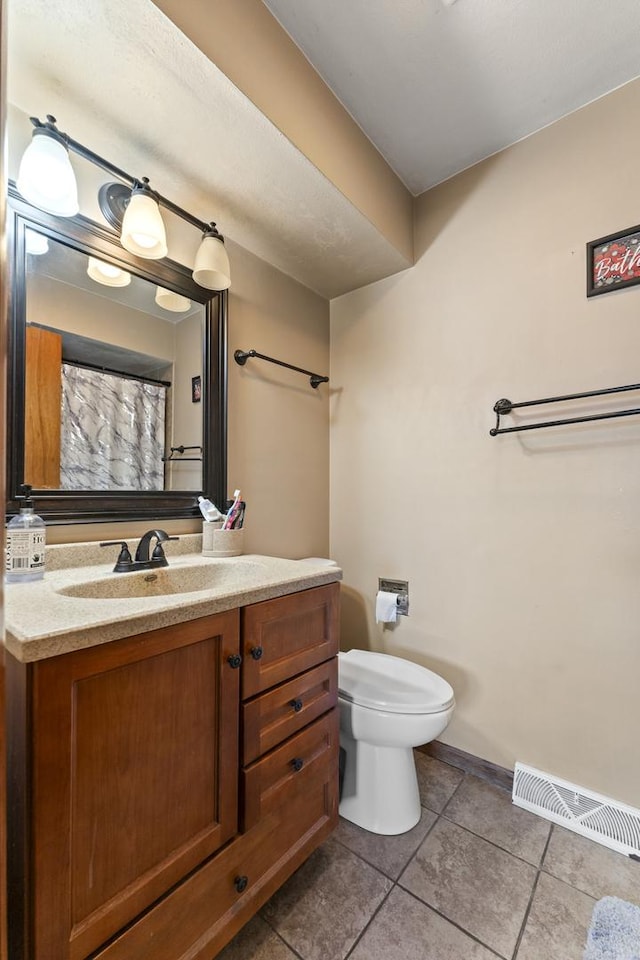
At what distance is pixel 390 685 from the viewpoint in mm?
1431

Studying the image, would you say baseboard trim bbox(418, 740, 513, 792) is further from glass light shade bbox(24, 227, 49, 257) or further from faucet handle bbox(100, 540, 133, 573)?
glass light shade bbox(24, 227, 49, 257)

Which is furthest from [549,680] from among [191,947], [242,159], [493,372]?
[242,159]

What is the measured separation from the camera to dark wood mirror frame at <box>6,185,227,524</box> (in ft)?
3.36

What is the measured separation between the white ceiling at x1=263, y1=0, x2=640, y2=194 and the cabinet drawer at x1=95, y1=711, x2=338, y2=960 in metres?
2.09

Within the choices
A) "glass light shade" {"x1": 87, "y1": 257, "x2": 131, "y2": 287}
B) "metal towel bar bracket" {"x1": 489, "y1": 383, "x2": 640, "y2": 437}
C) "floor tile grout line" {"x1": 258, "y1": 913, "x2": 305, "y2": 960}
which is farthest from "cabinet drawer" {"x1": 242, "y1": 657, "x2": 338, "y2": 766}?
"glass light shade" {"x1": 87, "y1": 257, "x2": 131, "y2": 287}

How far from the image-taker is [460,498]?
1616mm

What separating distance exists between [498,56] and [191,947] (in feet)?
8.01

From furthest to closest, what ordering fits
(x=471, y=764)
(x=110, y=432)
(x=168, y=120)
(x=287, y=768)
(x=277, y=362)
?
(x=277, y=362)
(x=471, y=764)
(x=110, y=432)
(x=168, y=120)
(x=287, y=768)

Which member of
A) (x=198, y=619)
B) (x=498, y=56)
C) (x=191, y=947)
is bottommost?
(x=191, y=947)

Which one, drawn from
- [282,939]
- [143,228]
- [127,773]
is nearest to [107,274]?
[143,228]

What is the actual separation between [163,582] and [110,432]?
0.49 m

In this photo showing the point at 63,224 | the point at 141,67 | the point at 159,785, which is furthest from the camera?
the point at 63,224

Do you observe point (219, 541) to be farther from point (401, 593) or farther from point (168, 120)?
point (168, 120)

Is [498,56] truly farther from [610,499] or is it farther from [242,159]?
[610,499]
